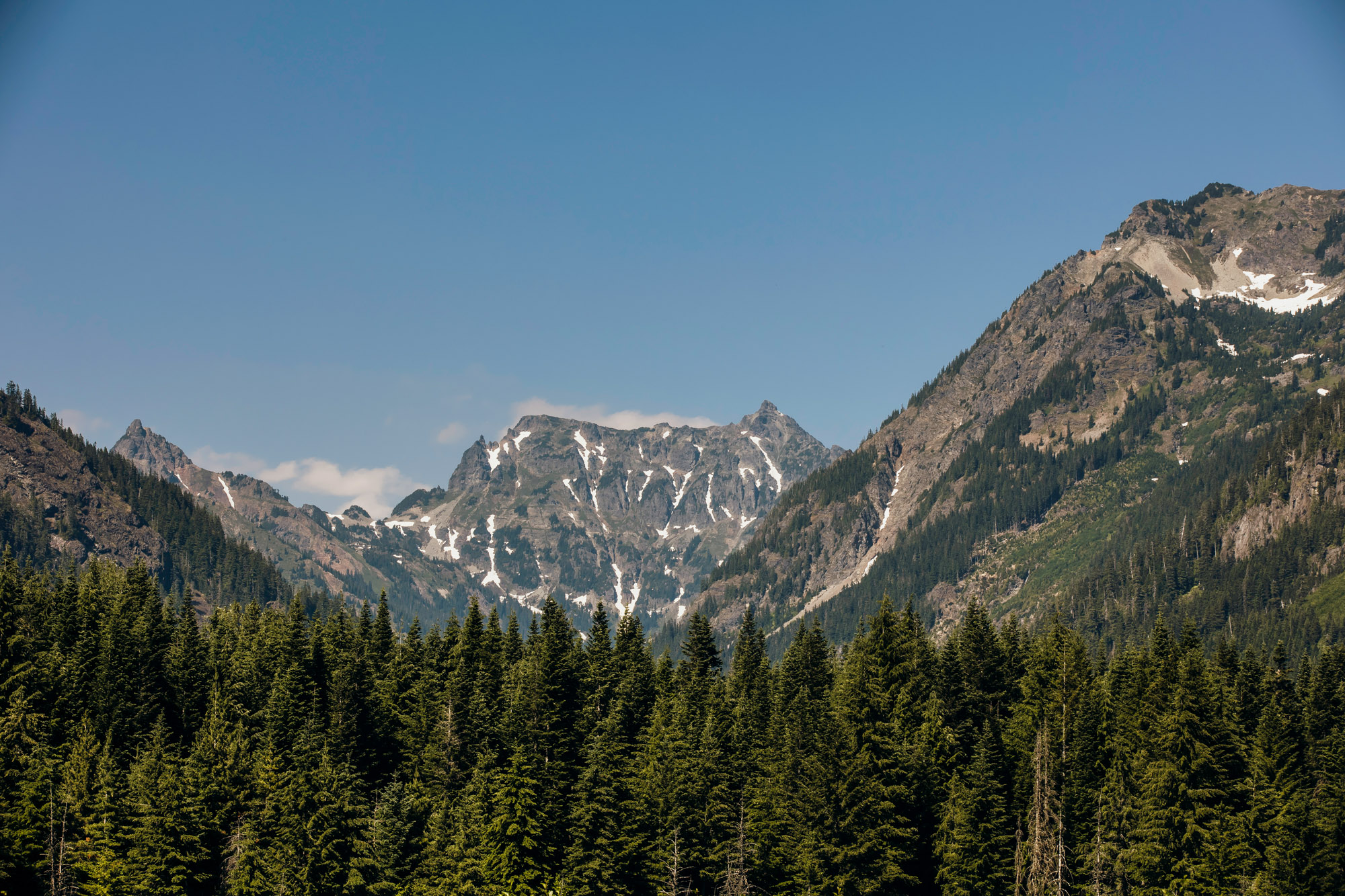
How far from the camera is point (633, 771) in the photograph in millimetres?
80812

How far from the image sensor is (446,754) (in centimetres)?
8138

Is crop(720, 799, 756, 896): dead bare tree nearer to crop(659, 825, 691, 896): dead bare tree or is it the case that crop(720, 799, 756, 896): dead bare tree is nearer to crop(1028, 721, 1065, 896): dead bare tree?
crop(659, 825, 691, 896): dead bare tree

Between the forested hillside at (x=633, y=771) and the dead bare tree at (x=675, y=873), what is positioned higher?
the forested hillside at (x=633, y=771)

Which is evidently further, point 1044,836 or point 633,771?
point 633,771

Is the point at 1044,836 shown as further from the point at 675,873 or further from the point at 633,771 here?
the point at 633,771

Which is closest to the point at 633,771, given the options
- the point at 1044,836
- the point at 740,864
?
A: the point at 740,864

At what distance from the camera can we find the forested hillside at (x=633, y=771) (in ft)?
236

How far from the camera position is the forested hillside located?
72062 mm

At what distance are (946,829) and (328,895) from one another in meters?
42.0

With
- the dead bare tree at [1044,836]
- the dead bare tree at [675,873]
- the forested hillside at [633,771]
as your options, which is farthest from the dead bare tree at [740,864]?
the dead bare tree at [1044,836]

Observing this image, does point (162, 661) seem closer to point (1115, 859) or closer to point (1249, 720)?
point (1115, 859)

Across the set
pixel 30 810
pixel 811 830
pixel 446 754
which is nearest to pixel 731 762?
pixel 811 830

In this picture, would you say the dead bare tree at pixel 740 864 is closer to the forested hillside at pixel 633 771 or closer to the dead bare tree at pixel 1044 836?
the forested hillside at pixel 633 771

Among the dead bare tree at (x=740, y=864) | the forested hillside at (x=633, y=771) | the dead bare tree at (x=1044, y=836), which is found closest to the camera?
the dead bare tree at (x=1044, y=836)
